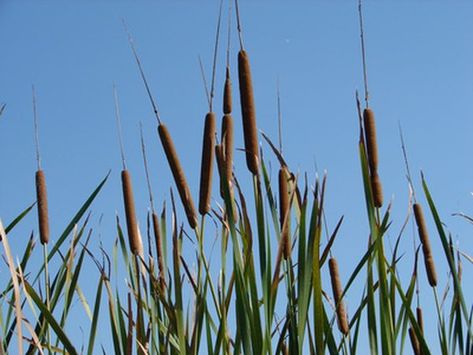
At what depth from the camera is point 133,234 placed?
1940 mm

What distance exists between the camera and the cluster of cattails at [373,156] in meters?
1.78

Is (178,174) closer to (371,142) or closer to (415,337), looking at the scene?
(371,142)

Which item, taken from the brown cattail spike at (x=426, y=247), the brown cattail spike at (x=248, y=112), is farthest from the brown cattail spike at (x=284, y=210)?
the brown cattail spike at (x=426, y=247)

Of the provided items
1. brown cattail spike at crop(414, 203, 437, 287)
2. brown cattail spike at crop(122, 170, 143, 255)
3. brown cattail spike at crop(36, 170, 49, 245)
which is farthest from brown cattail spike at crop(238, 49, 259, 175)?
brown cattail spike at crop(414, 203, 437, 287)

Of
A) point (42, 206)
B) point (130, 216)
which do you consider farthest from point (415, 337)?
point (42, 206)

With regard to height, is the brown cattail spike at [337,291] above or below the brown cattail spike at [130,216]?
below

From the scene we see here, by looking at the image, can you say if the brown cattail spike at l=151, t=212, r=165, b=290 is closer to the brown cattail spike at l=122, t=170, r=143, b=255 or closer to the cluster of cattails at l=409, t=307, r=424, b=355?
the brown cattail spike at l=122, t=170, r=143, b=255

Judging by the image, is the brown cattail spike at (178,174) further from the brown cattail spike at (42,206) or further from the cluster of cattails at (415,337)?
the cluster of cattails at (415,337)

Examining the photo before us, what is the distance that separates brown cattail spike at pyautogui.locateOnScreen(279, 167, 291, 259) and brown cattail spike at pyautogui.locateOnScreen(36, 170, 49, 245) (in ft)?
2.01

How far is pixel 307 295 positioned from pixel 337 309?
12.0 inches

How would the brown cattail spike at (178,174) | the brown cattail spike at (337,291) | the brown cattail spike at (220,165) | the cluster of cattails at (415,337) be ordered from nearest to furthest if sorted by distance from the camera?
1. the brown cattail spike at (220,165)
2. the brown cattail spike at (178,174)
3. the brown cattail spike at (337,291)
4. the cluster of cattails at (415,337)

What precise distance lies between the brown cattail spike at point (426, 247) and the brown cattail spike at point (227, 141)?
2.42 ft

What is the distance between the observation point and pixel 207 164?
69.0 inches

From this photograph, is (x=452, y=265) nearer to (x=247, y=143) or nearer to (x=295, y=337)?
(x=295, y=337)
